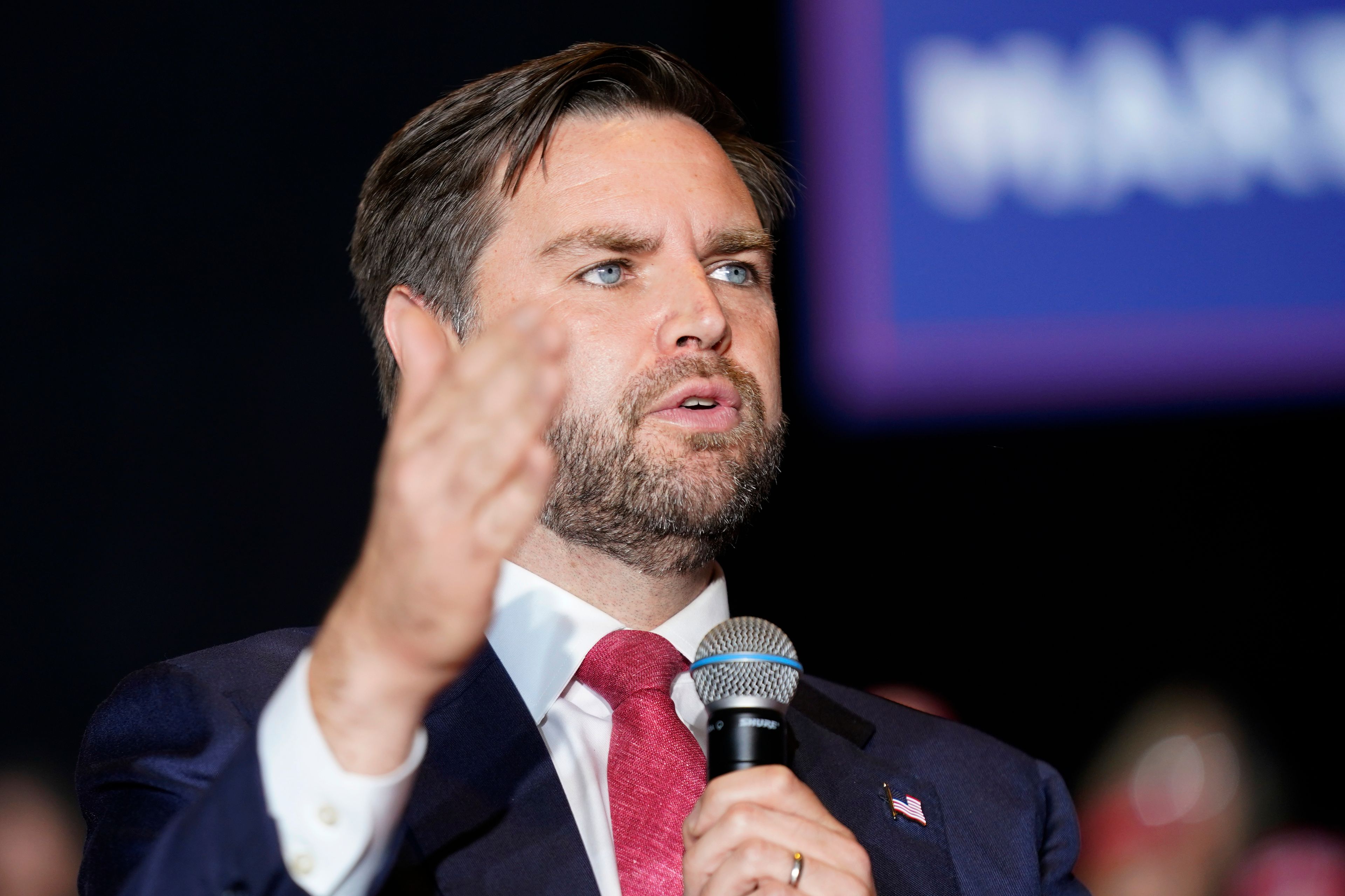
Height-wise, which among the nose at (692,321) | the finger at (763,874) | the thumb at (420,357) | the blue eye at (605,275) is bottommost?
the finger at (763,874)

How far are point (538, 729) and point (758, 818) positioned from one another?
42 cm

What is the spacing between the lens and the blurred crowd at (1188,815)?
2867 millimetres

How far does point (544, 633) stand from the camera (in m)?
1.55

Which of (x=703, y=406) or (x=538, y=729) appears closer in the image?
(x=538, y=729)

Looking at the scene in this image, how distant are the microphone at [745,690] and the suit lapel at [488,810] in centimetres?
24

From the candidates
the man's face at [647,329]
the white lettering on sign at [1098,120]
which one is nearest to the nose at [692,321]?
the man's face at [647,329]

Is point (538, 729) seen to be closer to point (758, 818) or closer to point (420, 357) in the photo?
point (758, 818)

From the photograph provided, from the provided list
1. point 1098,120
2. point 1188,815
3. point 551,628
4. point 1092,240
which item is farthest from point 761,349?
point 1188,815

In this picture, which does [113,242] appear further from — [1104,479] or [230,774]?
[1104,479]

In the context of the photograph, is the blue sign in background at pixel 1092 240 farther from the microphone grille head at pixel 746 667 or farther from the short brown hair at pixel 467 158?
the microphone grille head at pixel 746 667

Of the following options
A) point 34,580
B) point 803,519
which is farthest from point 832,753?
point 34,580

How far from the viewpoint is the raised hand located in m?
0.88

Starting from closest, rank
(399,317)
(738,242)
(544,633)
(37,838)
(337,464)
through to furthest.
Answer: (544,633) → (738,242) → (399,317) → (37,838) → (337,464)

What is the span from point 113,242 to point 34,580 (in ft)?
2.19
